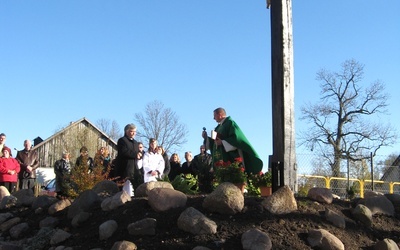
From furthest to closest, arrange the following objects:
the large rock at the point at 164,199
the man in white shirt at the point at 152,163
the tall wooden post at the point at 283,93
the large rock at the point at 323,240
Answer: the man in white shirt at the point at 152,163 → the tall wooden post at the point at 283,93 → the large rock at the point at 164,199 → the large rock at the point at 323,240

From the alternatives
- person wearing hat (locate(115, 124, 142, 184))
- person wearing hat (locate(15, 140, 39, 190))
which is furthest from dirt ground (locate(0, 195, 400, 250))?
person wearing hat (locate(15, 140, 39, 190))

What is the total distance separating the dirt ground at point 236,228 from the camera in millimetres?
4926

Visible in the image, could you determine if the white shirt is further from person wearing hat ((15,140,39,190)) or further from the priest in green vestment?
person wearing hat ((15,140,39,190))

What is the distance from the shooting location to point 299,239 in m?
5.04

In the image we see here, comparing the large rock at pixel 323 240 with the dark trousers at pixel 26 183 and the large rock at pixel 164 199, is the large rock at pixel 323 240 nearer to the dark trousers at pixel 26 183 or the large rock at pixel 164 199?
the large rock at pixel 164 199

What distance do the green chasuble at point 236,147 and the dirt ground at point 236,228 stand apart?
58.8 inches

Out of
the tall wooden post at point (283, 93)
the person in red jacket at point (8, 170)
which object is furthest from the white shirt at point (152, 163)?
the person in red jacket at point (8, 170)

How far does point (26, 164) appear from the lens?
39.1ft

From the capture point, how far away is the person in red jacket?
10.5 m

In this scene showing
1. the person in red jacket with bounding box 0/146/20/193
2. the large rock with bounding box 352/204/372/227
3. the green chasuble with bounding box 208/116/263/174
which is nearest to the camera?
the large rock with bounding box 352/204/372/227

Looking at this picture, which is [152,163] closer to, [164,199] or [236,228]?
[164,199]

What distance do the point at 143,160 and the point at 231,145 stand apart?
2.15 m

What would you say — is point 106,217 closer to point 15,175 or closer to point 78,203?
point 78,203

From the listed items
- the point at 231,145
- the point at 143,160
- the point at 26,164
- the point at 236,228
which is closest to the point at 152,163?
the point at 143,160
